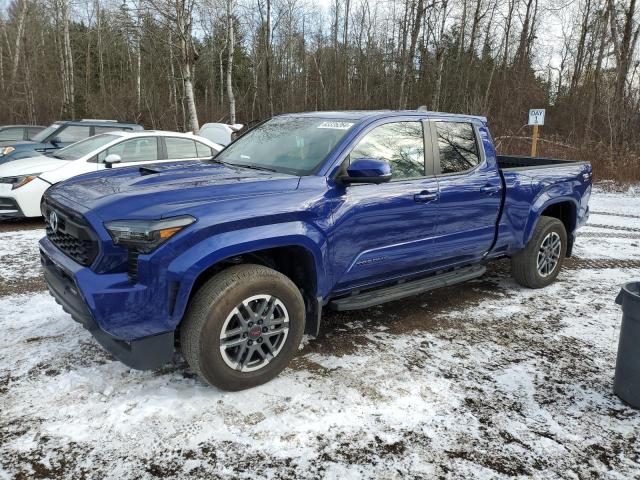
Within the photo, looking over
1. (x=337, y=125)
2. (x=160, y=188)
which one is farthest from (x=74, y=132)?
(x=160, y=188)

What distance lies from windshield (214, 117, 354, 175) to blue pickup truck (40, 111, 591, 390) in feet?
0.05

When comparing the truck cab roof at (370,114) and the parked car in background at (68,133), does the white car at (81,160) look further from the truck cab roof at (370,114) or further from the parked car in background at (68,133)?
the truck cab roof at (370,114)

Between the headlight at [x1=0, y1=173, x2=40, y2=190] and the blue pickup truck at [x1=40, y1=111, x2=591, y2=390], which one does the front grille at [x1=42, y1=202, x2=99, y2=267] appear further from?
the headlight at [x1=0, y1=173, x2=40, y2=190]

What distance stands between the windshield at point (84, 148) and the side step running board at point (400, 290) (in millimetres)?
6171

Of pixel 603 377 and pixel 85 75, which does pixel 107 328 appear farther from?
pixel 85 75

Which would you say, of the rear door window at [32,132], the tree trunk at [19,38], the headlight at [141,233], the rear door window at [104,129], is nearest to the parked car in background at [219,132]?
the rear door window at [104,129]

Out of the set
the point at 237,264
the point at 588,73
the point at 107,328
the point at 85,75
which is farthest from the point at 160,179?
the point at 85,75

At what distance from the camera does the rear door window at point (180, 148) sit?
8.41 metres

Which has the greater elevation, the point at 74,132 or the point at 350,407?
the point at 74,132

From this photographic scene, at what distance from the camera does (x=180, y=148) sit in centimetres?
851

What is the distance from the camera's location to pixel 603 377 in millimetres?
3572

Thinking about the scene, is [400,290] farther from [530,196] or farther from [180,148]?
[180,148]

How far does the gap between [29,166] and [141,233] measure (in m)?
6.18

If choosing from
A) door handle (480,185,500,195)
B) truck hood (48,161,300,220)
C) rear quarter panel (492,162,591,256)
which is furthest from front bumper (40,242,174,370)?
rear quarter panel (492,162,591,256)
